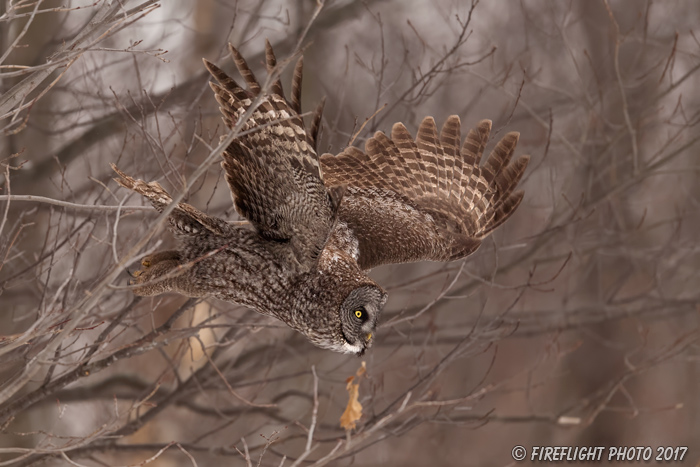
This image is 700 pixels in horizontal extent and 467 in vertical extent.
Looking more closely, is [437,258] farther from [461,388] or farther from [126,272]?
[461,388]

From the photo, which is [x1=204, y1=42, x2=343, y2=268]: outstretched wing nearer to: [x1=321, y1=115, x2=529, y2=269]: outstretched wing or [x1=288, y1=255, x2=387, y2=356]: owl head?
[x1=288, y1=255, x2=387, y2=356]: owl head

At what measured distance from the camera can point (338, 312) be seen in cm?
377

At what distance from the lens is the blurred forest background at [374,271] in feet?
13.8

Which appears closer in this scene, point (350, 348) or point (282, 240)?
point (350, 348)

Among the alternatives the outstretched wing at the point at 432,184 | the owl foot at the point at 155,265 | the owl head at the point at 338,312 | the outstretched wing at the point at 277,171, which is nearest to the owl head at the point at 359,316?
the owl head at the point at 338,312

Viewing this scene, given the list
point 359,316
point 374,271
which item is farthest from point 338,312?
point 374,271

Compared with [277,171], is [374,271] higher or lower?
higher

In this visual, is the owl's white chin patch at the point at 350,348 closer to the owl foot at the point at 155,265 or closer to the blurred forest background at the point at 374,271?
the blurred forest background at the point at 374,271

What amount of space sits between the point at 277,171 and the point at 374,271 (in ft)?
16.2

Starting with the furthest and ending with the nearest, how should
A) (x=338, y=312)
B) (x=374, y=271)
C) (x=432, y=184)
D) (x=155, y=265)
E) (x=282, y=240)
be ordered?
1. (x=374, y=271)
2. (x=432, y=184)
3. (x=155, y=265)
4. (x=282, y=240)
5. (x=338, y=312)

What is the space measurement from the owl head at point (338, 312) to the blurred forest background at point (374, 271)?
1.29 ft

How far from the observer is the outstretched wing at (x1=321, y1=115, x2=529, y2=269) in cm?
511

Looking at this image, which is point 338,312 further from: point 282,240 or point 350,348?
point 282,240

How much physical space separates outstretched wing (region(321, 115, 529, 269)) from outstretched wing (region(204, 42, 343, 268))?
1136 mm
